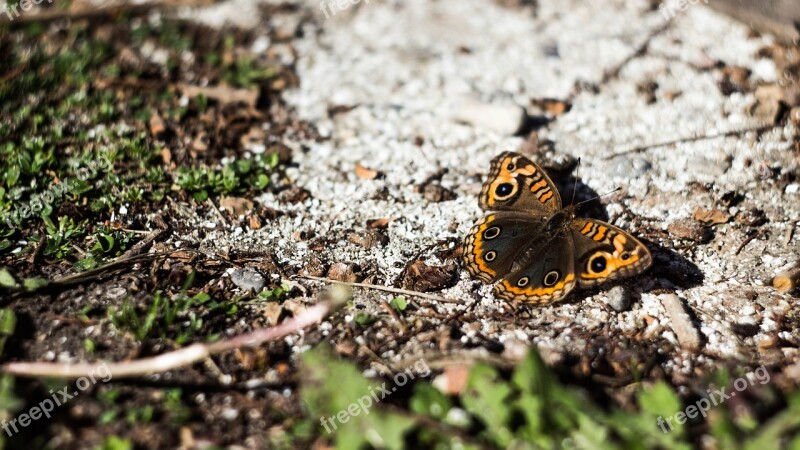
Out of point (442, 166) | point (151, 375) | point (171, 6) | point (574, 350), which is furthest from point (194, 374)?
point (171, 6)

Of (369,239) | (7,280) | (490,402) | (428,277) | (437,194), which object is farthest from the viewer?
(437,194)

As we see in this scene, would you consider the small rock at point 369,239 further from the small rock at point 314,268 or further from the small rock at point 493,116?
the small rock at point 493,116

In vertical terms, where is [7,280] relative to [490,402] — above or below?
below

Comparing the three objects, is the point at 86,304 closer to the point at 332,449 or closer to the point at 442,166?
the point at 332,449

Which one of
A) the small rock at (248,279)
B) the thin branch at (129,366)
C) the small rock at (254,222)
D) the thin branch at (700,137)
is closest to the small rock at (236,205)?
the small rock at (254,222)

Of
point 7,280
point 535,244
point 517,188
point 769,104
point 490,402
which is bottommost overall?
point 7,280

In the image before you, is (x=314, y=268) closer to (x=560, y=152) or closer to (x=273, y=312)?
(x=273, y=312)

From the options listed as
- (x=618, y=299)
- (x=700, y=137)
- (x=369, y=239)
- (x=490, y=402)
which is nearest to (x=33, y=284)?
(x=369, y=239)
